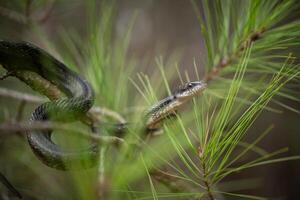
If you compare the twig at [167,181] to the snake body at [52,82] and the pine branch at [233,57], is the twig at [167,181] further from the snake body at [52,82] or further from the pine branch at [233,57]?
the pine branch at [233,57]

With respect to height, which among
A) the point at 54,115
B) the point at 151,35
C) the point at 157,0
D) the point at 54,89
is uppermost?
the point at 157,0

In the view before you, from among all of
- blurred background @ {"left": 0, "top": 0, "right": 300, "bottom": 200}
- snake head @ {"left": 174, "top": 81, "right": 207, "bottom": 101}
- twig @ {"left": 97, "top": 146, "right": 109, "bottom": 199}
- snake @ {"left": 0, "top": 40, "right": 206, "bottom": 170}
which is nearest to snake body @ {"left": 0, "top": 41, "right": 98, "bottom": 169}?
snake @ {"left": 0, "top": 40, "right": 206, "bottom": 170}

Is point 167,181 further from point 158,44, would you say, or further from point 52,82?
point 158,44

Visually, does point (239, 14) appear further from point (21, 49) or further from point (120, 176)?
point (120, 176)

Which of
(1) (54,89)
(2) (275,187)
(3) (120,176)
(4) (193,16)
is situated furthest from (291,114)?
(3) (120,176)

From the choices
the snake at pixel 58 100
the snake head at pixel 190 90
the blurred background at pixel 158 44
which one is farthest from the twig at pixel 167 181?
the blurred background at pixel 158 44

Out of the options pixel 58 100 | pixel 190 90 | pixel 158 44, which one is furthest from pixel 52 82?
pixel 158 44

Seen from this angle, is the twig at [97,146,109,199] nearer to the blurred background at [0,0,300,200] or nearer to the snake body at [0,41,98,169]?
the snake body at [0,41,98,169]
